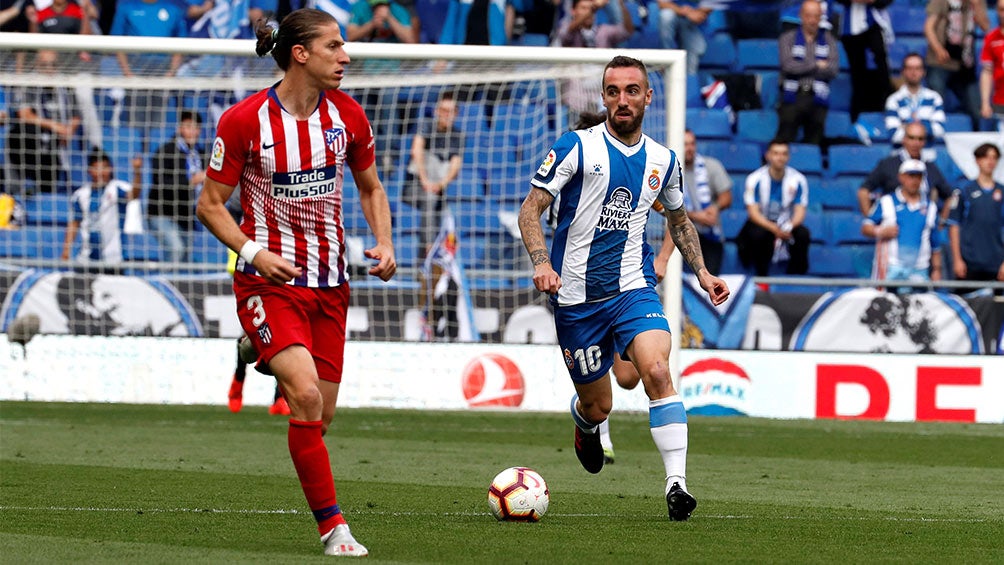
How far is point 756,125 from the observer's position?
19750 millimetres

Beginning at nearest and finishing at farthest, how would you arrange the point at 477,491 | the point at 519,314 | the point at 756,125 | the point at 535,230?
1. the point at 535,230
2. the point at 477,491
3. the point at 519,314
4. the point at 756,125

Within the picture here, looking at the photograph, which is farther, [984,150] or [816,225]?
[816,225]

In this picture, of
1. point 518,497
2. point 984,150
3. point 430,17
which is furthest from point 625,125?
point 430,17

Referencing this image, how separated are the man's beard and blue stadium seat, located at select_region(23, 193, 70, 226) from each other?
10.8 metres

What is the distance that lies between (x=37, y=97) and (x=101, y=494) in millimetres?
10146

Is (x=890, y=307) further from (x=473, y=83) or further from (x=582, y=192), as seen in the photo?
(x=582, y=192)

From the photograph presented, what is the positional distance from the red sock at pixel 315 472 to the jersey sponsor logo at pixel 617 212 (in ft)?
8.06

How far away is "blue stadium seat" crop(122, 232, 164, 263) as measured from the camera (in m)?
17.1

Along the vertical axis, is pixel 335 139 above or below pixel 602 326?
above

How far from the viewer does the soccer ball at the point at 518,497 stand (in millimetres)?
7273

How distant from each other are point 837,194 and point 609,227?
11977mm

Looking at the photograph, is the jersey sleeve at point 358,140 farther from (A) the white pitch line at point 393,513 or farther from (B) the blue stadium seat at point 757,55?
(B) the blue stadium seat at point 757,55

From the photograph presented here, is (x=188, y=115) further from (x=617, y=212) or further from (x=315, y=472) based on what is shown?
(x=315, y=472)

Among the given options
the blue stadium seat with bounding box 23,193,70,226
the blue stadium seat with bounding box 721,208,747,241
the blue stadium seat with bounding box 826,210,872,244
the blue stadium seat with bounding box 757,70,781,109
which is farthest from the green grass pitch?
the blue stadium seat with bounding box 757,70,781,109
